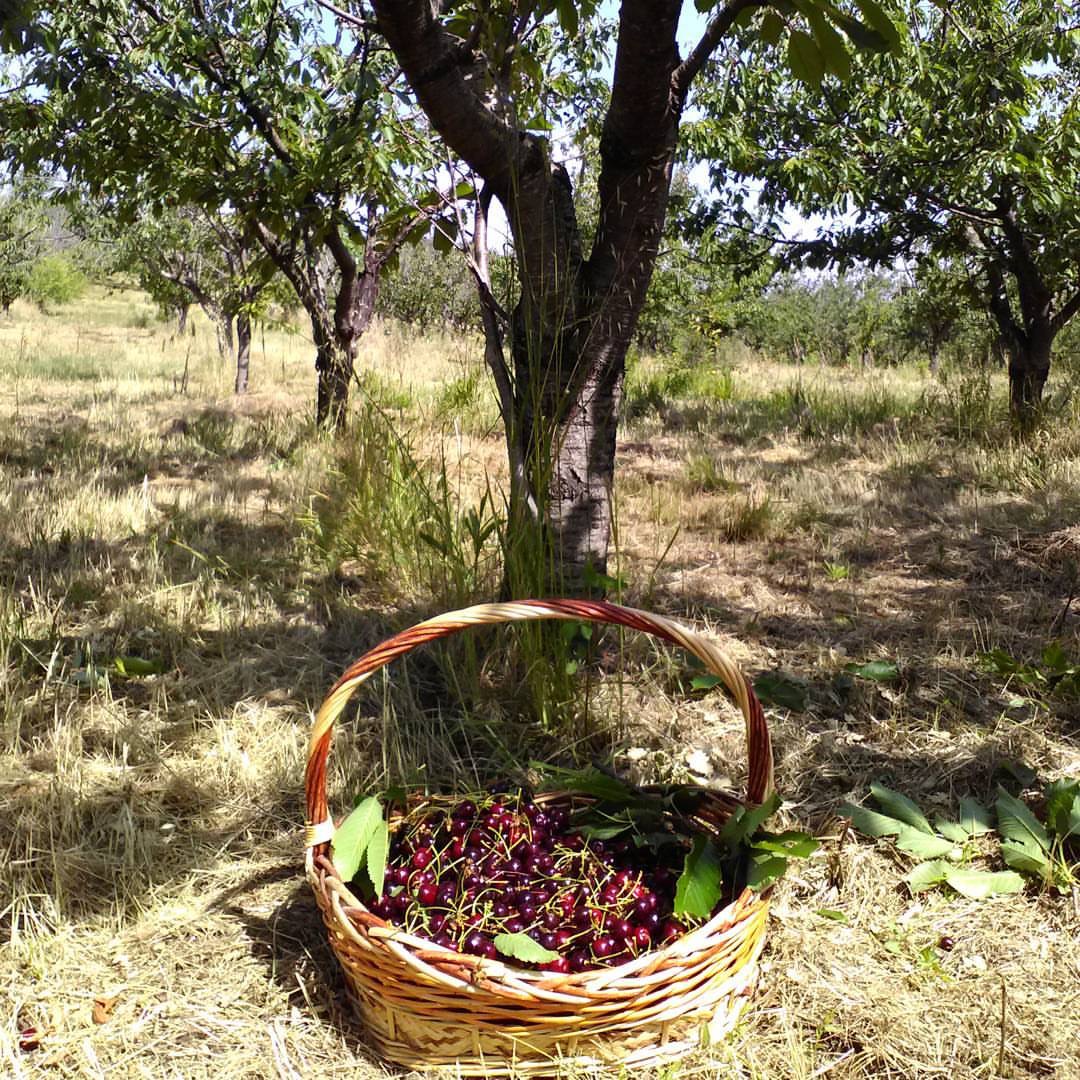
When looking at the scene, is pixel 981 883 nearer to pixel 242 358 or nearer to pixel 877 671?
pixel 877 671

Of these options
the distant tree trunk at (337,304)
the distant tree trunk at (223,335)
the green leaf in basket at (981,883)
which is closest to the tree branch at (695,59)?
the green leaf in basket at (981,883)

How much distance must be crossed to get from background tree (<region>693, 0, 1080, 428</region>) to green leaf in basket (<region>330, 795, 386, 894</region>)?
13.2 ft

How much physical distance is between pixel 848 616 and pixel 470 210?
1.83 meters

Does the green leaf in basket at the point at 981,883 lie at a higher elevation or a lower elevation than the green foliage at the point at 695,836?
lower

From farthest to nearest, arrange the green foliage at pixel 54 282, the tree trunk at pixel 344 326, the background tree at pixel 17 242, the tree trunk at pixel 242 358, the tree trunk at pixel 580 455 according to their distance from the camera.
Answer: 1. the green foliage at pixel 54 282
2. the background tree at pixel 17 242
3. the tree trunk at pixel 242 358
4. the tree trunk at pixel 344 326
5. the tree trunk at pixel 580 455

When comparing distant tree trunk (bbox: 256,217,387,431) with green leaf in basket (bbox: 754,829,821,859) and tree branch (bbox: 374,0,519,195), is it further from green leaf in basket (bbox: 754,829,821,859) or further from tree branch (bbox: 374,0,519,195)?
green leaf in basket (bbox: 754,829,821,859)

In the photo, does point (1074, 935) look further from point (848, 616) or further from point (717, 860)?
point (848, 616)

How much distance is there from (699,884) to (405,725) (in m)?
1.04

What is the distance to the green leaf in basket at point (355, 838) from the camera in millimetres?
1719

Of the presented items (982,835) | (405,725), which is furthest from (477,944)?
(982,835)

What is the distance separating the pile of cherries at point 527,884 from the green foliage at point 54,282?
24031 mm

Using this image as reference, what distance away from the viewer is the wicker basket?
58.1 inches

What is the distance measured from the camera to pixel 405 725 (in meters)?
2.52

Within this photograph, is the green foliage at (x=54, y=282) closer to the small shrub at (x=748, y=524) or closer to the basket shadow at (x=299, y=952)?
the small shrub at (x=748, y=524)
